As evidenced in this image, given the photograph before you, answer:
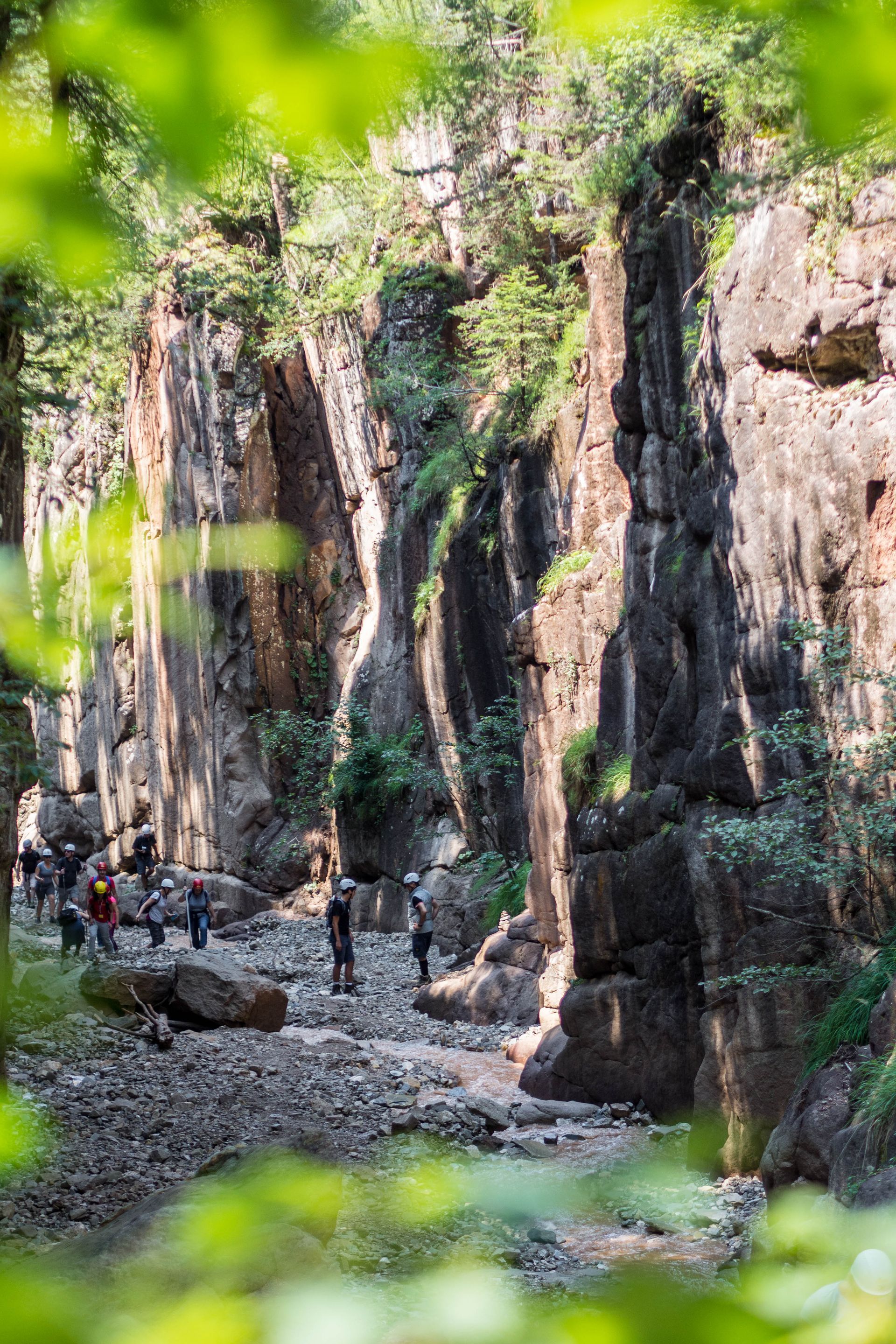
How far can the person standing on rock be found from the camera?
15836 millimetres

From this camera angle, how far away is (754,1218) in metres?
4.10

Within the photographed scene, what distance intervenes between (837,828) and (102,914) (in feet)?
41.0

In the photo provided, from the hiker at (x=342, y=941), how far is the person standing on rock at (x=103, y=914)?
136 inches

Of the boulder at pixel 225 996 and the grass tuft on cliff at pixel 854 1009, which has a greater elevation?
the grass tuft on cliff at pixel 854 1009

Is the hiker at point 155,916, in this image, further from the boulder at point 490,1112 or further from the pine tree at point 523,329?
the pine tree at point 523,329

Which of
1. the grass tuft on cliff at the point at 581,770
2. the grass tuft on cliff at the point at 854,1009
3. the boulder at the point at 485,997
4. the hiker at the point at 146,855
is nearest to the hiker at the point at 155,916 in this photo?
the boulder at the point at 485,997

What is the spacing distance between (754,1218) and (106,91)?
4.37m

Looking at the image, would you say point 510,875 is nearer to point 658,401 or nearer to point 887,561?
point 658,401

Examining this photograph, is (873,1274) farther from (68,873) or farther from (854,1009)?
(68,873)

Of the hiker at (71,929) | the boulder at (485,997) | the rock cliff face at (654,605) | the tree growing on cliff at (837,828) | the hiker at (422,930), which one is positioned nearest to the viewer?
the tree growing on cliff at (837,828)

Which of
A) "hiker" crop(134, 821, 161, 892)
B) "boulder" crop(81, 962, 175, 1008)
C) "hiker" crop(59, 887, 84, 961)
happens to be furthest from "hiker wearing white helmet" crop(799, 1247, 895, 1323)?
"hiker" crop(134, 821, 161, 892)

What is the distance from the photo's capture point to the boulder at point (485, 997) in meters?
13.0

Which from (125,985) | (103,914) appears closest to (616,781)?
(125,985)

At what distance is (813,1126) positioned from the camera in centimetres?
586
